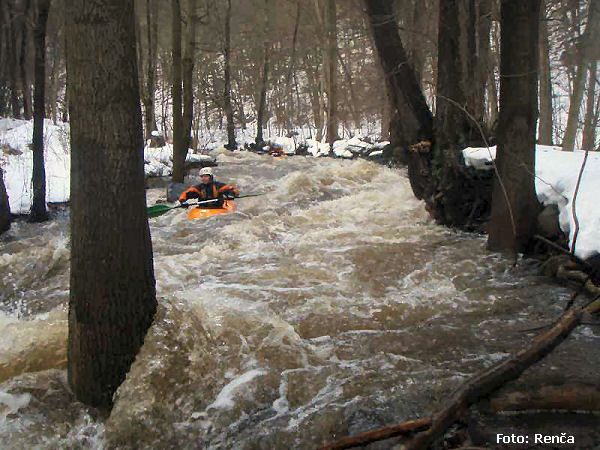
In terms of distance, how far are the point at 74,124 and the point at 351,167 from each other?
11499mm

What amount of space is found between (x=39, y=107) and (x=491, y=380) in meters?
8.12

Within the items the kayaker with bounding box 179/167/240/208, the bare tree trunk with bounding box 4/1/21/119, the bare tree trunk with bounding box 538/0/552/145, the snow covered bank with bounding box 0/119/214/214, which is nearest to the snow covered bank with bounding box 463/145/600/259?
the kayaker with bounding box 179/167/240/208

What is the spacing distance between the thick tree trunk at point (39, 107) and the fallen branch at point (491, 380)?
7853mm

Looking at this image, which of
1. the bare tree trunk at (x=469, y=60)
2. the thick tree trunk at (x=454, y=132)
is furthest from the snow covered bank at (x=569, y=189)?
the bare tree trunk at (x=469, y=60)

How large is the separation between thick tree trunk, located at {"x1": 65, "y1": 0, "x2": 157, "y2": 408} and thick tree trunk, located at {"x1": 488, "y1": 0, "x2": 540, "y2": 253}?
3.83m

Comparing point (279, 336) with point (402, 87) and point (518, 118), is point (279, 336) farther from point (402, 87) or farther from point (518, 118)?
point (402, 87)

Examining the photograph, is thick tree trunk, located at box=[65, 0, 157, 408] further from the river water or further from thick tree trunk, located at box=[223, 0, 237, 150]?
thick tree trunk, located at box=[223, 0, 237, 150]

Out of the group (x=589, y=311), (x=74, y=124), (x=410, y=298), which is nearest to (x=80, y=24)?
(x=74, y=124)

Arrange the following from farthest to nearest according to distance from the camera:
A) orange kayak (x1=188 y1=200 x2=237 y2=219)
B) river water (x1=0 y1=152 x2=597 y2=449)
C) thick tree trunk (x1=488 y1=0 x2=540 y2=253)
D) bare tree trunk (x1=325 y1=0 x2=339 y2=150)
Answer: bare tree trunk (x1=325 y1=0 x2=339 y2=150) → orange kayak (x1=188 y1=200 x2=237 y2=219) → thick tree trunk (x1=488 y1=0 x2=540 y2=253) → river water (x1=0 y1=152 x2=597 y2=449)

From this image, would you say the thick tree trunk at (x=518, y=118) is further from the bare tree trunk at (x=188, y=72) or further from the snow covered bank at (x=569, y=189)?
the bare tree trunk at (x=188, y=72)

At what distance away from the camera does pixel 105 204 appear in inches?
110

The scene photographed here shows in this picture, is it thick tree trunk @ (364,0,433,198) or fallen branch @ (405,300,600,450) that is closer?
fallen branch @ (405,300,600,450)

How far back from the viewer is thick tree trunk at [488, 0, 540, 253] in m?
A: 5.30

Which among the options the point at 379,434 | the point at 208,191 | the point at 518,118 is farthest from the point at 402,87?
the point at 379,434
